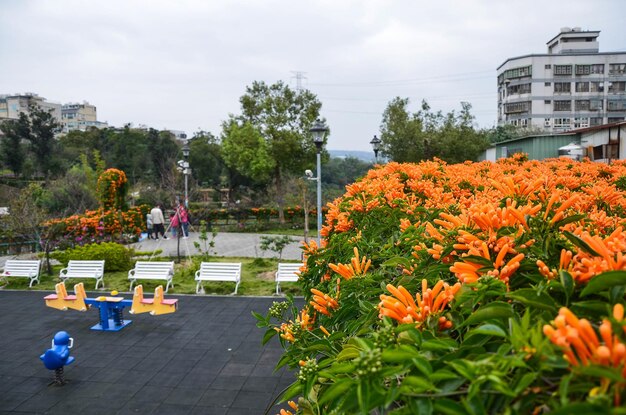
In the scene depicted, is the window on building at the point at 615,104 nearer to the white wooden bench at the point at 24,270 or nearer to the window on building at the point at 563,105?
the window on building at the point at 563,105

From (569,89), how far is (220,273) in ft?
135

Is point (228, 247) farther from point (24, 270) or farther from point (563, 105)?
point (563, 105)

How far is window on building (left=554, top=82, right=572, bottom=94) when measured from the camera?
130 ft

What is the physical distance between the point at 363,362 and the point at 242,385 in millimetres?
4957

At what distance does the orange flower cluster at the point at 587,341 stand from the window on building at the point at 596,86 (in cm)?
4667

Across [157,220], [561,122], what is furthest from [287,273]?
[561,122]

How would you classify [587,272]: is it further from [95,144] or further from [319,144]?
[95,144]

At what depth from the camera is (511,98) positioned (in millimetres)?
41375

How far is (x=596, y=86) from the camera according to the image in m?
39.2

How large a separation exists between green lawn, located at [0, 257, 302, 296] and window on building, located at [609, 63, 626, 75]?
40478mm

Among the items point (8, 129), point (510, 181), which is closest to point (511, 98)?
point (8, 129)

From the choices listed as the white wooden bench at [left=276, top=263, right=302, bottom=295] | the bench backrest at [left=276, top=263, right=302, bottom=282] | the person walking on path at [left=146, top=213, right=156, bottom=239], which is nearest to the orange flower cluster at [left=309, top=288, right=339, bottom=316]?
the white wooden bench at [left=276, top=263, right=302, bottom=295]

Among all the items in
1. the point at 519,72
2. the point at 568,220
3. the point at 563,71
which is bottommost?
the point at 568,220

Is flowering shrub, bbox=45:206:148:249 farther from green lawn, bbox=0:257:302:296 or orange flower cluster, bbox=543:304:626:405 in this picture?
orange flower cluster, bbox=543:304:626:405
